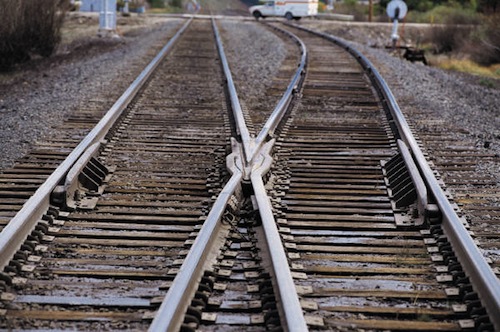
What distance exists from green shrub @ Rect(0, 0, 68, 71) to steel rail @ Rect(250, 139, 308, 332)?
10.9m

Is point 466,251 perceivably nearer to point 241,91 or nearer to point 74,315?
point 74,315

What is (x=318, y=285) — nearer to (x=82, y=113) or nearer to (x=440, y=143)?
(x=440, y=143)

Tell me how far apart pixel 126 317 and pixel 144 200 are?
6.74 feet

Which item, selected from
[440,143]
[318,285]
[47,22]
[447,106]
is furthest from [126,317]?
[47,22]

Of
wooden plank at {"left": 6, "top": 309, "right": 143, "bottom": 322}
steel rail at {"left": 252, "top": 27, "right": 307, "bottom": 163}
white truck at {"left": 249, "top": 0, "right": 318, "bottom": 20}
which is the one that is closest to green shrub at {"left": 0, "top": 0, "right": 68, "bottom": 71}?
steel rail at {"left": 252, "top": 27, "right": 307, "bottom": 163}

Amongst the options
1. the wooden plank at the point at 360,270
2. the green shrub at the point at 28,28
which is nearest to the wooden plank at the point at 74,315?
the wooden plank at the point at 360,270

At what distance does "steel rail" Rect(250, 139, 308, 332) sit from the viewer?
11.2 ft

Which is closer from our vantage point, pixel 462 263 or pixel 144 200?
pixel 462 263

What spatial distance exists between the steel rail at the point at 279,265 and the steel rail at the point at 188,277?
9.6 inches

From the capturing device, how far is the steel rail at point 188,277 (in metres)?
3.41

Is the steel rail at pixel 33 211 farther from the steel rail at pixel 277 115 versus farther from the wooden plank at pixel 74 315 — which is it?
the steel rail at pixel 277 115

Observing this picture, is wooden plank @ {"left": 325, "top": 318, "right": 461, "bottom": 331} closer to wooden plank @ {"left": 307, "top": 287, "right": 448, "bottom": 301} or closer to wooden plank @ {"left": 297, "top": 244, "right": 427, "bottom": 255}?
Answer: wooden plank @ {"left": 307, "top": 287, "right": 448, "bottom": 301}

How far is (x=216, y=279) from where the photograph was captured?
4.18 m

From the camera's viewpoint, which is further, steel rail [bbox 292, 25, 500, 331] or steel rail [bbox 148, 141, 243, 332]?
steel rail [bbox 292, 25, 500, 331]
